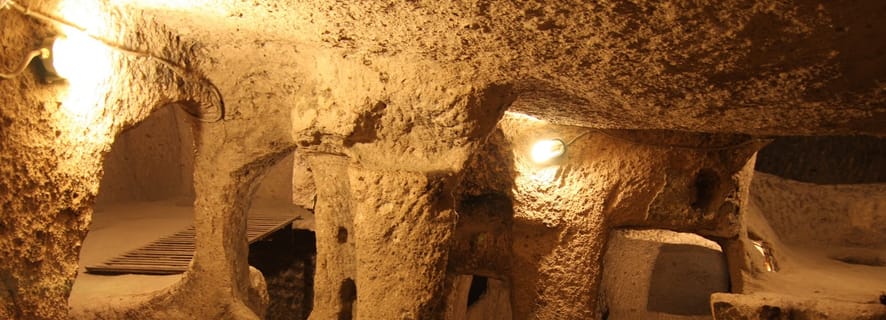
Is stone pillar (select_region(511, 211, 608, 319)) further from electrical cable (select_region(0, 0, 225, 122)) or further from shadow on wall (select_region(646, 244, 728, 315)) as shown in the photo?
shadow on wall (select_region(646, 244, 728, 315))

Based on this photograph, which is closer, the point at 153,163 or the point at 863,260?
A: the point at 863,260

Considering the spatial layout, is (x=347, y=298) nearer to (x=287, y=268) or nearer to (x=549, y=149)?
(x=549, y=149)

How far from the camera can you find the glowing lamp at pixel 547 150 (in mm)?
3744

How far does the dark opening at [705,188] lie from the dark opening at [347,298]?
2155 millimetres

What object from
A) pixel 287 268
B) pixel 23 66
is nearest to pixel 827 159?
pixel 287 268

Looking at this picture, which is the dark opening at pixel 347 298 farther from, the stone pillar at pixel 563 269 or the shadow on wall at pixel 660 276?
the shadow on wall at pixel 660 276

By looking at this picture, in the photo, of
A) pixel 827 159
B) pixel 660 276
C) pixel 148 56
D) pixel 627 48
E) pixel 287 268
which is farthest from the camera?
pixel 827 159

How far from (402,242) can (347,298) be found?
2.64ft

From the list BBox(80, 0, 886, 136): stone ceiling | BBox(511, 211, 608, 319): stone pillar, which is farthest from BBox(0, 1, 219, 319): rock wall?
BBox(511, 211, 608, 319): stone pillar

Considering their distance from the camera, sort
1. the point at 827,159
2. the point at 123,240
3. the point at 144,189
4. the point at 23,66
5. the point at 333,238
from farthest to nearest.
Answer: the point at 827,159, the point at 144,189, the point at 123,240, the point at 333,238, the point at 23,66

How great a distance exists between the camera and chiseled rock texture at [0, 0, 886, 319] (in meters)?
1.61

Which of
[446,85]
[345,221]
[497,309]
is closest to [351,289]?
[345,221]

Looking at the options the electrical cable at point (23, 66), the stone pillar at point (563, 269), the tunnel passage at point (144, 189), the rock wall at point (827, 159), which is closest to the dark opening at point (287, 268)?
the tunnel passage at point (144, 189)

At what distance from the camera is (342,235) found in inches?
113
